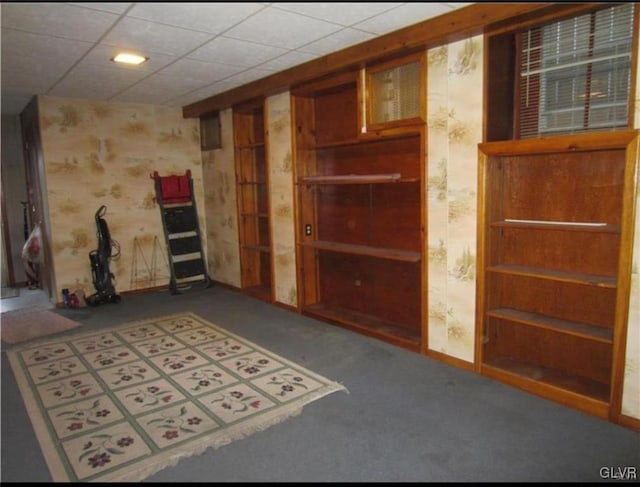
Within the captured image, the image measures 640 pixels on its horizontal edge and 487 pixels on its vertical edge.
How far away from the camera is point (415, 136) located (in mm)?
3844

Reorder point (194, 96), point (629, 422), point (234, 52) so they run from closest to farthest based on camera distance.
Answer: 1. point (629, 422)
2. point (234, 52)
3. point (194, 96)

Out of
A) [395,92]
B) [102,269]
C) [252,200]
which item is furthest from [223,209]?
[395,92]

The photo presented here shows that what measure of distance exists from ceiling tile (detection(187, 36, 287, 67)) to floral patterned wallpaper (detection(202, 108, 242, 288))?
1961mm

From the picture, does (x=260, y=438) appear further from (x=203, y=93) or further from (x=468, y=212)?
(x=203, y=93)

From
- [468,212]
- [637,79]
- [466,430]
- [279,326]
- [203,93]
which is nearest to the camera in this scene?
[637,79]

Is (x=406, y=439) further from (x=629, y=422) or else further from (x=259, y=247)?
(x=259, y=247)

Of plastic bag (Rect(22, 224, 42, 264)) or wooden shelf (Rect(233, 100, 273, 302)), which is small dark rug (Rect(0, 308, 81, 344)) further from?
wooden shelf (Rect(233, 100, 273, 302))

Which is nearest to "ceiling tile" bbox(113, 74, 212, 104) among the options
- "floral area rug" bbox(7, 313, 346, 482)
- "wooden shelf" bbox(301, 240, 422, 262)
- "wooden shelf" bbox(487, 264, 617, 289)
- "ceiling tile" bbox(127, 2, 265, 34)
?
"ceiling tile" bbox(127, 2, 265, 34)

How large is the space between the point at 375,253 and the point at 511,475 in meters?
2.15

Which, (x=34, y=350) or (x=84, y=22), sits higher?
(x=84, y=22)

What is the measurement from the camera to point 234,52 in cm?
368

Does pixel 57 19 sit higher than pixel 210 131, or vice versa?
pixel 57 19

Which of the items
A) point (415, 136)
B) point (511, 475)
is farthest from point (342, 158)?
point (511, 475)

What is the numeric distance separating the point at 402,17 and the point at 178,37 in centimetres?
162
